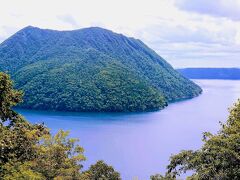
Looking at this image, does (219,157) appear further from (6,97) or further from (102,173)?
(102,173)

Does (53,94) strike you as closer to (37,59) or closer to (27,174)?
(37,59)

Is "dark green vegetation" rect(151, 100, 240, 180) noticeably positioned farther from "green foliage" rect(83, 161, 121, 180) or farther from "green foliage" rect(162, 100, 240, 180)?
"green foliage" rect(83, 161, 121, 180)

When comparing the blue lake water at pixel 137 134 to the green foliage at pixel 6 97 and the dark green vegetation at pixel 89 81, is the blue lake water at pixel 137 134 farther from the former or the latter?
the green foliage at pixel 6 97

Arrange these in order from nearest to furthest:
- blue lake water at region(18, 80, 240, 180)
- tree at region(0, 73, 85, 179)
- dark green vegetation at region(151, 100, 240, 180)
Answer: tree at region(0, 73, 85, 179) < dark green vegetation at region(151, 100, 240, 180) < blue lake water at region(18, 80, 240, 180)

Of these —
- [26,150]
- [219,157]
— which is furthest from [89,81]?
[219,157]

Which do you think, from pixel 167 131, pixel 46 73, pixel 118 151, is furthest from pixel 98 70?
pixel 118 151

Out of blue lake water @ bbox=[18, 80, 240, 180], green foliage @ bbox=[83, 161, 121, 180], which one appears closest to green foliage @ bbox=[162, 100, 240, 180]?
green foliage @ bbox=[83, 161, 121, 180]
